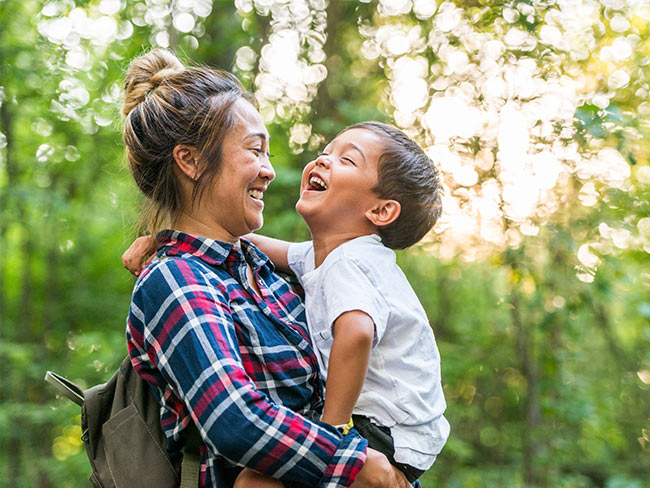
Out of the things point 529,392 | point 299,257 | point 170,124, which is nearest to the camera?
point 170,124

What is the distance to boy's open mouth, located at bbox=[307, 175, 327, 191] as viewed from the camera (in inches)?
69.6

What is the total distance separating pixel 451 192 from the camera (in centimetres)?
429

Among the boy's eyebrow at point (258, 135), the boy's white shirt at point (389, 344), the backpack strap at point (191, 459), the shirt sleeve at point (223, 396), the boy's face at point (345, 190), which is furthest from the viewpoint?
the boy's face at point (345, 190)

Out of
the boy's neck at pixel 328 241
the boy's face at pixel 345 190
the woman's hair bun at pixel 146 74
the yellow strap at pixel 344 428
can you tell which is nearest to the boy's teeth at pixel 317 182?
the boy's face at pixel 345 190

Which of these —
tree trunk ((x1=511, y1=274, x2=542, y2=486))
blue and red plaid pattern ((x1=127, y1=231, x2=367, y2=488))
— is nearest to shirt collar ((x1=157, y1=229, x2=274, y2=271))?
blue and red plaid pattern ((x1=127, y1=231, x2=367, y2=488))

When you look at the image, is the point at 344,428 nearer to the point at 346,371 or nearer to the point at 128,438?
the point at 346,371

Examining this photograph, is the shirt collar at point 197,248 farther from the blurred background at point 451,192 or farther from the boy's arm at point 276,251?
the blurred background at point 451,192

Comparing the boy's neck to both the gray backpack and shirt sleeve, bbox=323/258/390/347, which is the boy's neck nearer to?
shirt sleeve, bbox=323/258/390/347

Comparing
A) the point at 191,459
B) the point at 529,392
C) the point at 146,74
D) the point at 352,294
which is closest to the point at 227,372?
the point at 191,459

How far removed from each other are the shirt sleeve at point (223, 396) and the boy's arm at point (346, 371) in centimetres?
7

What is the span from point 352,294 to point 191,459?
494 millimetres

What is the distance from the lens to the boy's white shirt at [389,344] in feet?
4.94

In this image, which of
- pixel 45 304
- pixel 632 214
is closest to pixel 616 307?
pixel 632 214

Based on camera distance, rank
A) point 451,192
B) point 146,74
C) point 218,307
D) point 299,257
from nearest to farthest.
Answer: point 218,307 < point 146,74 < point 299,257 < point 451,192
